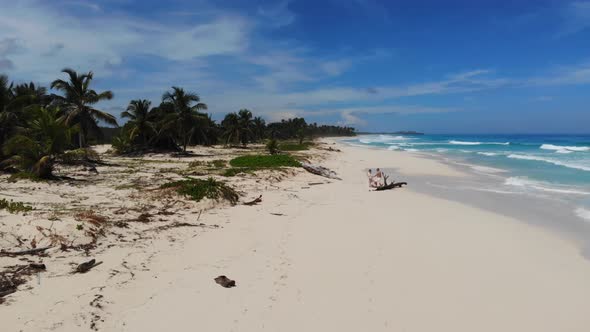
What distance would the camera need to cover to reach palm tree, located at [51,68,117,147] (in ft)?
95.7

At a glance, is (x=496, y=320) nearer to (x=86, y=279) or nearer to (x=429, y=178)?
(x=86, y=279)

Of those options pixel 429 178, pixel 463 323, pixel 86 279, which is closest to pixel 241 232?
pixel 86 279

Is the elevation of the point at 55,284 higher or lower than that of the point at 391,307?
higher

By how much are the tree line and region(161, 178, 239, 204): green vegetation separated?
240 inches

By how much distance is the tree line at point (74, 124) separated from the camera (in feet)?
48.4

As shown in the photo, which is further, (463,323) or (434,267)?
(434,267)

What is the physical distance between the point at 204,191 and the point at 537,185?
18.1 meters

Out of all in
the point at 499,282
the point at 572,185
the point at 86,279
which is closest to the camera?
the point at 86,279

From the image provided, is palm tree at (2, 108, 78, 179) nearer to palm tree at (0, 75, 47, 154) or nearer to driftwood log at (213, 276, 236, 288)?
palm tree at (0, 75, 47, 154)

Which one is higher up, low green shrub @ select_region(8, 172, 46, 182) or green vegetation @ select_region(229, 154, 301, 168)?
low green shrub @ select_region(8, 172, 46, 182)

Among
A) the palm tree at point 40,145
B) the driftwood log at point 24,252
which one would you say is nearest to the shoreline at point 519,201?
the driftwood log at point 24,252

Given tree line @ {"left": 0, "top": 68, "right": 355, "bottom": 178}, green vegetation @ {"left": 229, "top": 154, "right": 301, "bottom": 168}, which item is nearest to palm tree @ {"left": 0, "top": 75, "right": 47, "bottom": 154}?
A: tree line @ {"left": 0, "top": 68, "right": 355, "bottom": 178}

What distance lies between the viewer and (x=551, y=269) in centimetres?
727

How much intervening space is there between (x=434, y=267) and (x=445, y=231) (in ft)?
10.3
